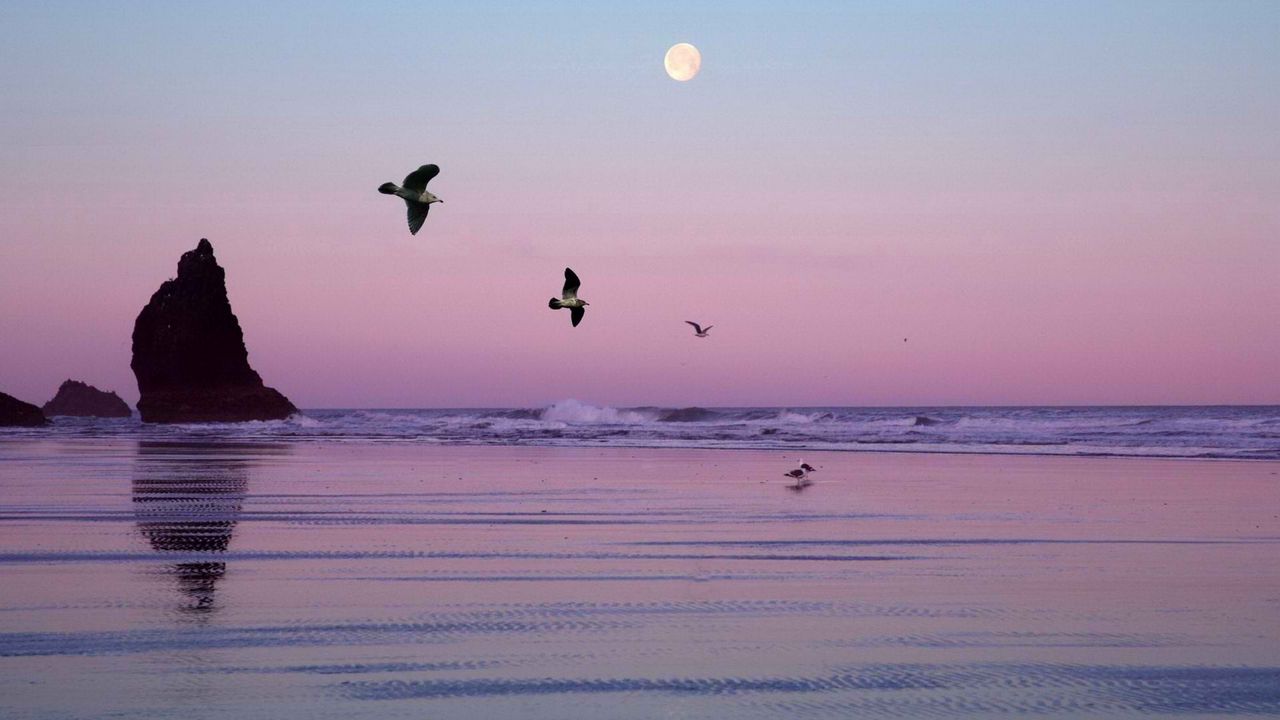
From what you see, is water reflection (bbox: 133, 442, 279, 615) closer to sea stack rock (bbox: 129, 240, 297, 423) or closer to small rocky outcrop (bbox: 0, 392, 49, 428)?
small rocky outcrop (bbox: 0, 392, 49, 428)

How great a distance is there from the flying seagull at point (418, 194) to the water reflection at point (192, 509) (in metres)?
3.47

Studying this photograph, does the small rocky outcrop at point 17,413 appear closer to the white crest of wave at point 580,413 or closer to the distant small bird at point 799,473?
the white crest of wave at point 580,413

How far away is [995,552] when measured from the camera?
1263 centimetres

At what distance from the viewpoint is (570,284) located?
546 inches

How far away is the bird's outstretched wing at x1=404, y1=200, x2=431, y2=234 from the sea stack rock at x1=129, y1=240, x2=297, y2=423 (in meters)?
70.4

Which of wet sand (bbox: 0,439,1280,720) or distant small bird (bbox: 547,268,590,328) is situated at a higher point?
distant small bird (bbox: 547,268,590,328)

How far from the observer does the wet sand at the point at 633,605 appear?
681 centimetres

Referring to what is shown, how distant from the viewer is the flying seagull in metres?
11.6

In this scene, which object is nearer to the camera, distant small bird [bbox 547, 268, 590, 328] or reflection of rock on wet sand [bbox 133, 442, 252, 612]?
reflection of rock on wet sand [bbox 133, 442, 252, 612]

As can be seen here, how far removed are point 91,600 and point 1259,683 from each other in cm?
767

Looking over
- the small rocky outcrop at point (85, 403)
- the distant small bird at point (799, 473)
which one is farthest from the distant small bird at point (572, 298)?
the small rocky outcrop at point (85, 403)

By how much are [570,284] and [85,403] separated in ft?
377

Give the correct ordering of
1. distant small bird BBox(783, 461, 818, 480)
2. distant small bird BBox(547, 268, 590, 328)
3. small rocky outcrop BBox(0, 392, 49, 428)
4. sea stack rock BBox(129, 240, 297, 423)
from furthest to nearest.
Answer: sea stack rock BBox(129, 240, 297, 423)
small rocky outcrop BBox(0, 392, 49, 428)
distant small bird BBox(783, 461, 818, 480)
distant small bird BBox(547, 268, 590, 328)

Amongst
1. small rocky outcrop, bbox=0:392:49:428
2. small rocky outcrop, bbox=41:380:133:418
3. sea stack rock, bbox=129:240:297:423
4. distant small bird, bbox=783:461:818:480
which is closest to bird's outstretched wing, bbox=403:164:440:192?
distant small bird, bbox=783:461:818:480
